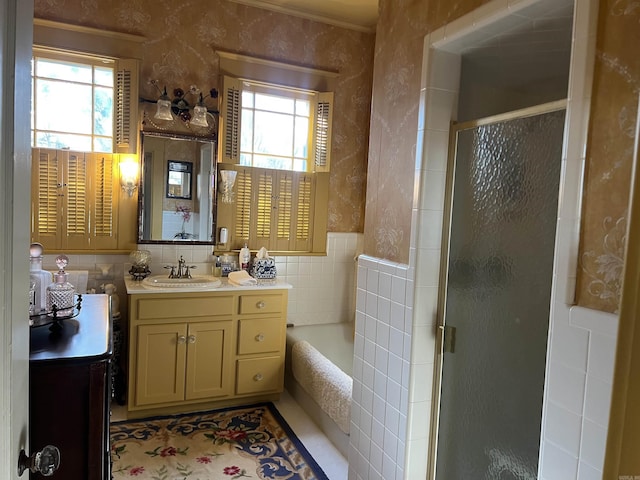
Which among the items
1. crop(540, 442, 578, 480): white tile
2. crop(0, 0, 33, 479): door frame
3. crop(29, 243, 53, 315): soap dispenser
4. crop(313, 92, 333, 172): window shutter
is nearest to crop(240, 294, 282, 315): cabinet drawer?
crop(313, 92, 333, 172): window shutter

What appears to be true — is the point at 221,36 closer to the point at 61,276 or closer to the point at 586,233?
the point at 61,276

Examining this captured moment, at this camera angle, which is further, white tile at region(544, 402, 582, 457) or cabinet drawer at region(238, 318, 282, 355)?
cabinet drawer at region(238, 318, 282, 355)

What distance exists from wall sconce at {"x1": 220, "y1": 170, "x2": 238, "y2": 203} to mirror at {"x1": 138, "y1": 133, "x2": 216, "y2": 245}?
0.06m

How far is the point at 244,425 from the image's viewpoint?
289 cm

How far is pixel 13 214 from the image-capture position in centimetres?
68

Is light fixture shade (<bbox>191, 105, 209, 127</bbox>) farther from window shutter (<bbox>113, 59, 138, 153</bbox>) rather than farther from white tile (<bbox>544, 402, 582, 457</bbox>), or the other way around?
white tile (<bbox>544, 402, 582, 457</bbox>)

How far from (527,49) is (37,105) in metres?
2.92

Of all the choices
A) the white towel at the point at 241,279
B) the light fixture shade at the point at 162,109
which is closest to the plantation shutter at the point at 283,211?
the white towel at the point at 241,279

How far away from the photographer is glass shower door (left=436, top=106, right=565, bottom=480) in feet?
4.44

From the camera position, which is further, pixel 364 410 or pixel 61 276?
pixel 364 410

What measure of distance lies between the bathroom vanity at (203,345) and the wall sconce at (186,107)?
1139mm

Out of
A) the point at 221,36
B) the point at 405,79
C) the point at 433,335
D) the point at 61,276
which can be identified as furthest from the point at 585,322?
the point at 221,36

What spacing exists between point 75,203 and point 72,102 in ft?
2.23

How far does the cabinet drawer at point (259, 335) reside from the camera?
309 cm
